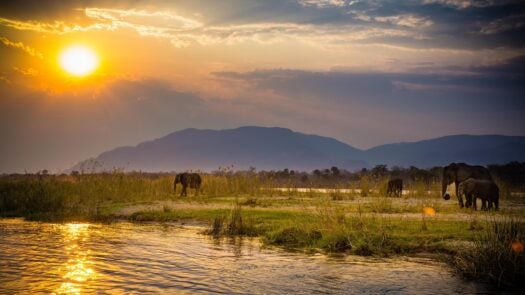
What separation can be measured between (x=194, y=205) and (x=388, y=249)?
14.5m

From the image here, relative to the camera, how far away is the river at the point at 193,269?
9.21m

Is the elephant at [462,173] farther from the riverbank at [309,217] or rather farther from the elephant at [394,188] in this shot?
the elephant at [394,188]

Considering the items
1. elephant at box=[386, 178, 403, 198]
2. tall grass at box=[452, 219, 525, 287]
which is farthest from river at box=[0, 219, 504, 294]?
elephant at box=[386, 178, 403, 198]

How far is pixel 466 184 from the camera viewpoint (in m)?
23.0

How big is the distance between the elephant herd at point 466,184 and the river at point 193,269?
11.1 metres

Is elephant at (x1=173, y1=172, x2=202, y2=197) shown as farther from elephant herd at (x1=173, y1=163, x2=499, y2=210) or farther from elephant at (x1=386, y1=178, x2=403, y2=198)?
elephant at (x1=386, y1=178, x2=403, y2=198)

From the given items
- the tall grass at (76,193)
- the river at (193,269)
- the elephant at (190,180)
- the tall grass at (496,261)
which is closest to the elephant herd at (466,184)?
the elephant at (190,180)

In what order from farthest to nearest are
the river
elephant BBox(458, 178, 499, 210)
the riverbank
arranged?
1. elephant BBox(458, 178, 499, 210)
2. the riverbank
3. the river

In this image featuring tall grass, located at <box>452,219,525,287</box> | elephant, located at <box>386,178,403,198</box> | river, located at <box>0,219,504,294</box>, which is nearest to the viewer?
river, located at <box>0,219,504,294</box>

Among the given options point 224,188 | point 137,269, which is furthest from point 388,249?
→ point 224,188

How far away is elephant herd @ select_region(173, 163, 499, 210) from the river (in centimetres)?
1113

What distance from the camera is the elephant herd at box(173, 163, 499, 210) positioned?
875 inches

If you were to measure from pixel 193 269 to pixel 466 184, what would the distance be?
15979 millimetres

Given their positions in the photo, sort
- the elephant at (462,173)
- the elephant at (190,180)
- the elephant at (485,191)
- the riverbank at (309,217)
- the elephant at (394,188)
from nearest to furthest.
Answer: the riverbank at (309,217) → the elephant at (485,191) → the elephant at (462,173) → the elephant at (394,188) → the elephant at (190,180)
